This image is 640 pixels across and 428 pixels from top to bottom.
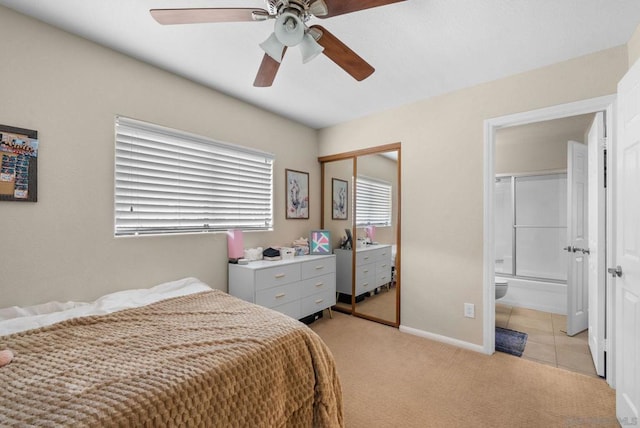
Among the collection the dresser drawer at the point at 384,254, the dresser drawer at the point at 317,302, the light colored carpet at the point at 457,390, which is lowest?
the light colored carpet at the point at 457,390

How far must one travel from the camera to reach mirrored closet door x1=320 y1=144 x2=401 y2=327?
3328mm

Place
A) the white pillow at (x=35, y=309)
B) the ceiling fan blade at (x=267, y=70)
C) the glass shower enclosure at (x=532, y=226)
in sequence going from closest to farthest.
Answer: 1. the white pillow at (x=35, y=309)
2. the ceiling fan blade at (x=267, y=70)
3. the glass shower enclosure at (x=532, y=226)

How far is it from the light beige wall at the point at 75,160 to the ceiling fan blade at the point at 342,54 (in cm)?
158

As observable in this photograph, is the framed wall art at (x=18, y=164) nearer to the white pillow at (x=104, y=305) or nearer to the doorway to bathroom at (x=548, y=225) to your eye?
the white pillow at (x=104, y=305)

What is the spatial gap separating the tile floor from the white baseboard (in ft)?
1.30

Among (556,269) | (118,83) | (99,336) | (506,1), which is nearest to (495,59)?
(506,1)

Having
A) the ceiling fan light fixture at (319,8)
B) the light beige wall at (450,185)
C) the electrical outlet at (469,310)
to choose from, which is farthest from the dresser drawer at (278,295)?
the ceiling fan light fixture at (319,8)

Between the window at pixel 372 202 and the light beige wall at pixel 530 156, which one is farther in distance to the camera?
the light beige wall at pixel 530 156

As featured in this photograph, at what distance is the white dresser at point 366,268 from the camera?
3.47 meters

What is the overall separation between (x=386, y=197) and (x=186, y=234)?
7.28 feet

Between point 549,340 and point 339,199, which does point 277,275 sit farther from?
point 549,340

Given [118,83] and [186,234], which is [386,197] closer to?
[186,234]

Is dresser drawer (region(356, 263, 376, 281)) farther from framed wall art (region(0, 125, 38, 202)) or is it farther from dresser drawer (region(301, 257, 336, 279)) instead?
framed wall art (region(0, 125, 38, 202))

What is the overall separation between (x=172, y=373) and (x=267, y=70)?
1.74 metres
